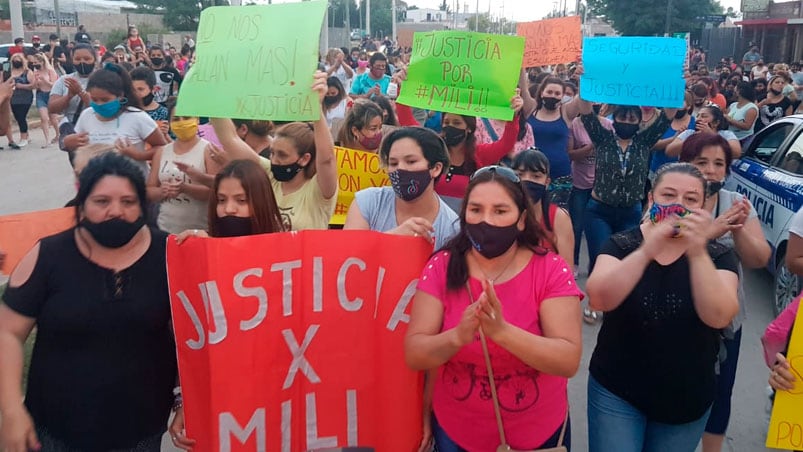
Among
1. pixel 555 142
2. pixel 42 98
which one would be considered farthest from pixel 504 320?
pixel 42 98

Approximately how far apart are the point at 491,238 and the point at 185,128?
112 inches

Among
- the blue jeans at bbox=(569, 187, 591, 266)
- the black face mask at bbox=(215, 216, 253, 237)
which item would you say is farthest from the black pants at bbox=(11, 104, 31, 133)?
the black face mask at bbox=(215, 216, 253, 237)

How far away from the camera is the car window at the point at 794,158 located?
21.5 feet

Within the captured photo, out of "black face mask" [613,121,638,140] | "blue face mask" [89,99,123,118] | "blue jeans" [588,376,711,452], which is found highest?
"blue face mask" [89,99,123,118]

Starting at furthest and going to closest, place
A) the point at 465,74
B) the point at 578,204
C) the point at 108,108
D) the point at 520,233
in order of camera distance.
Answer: the point at 578,204, the point at 108,108, the point at 465,74, the point at 520,233

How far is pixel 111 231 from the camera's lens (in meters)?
2.80

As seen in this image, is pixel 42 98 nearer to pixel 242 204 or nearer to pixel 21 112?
pixel 21 112

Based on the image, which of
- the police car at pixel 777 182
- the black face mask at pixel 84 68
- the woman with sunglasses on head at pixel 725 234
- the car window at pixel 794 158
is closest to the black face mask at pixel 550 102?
the police car at pixel 777 182

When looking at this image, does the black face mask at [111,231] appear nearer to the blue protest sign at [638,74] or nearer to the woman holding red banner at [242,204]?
the woman holding red banner at [242,204]

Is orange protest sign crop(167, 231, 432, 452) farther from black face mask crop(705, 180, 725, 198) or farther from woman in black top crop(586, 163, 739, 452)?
black face mask crop(705, 180, 725, 198)

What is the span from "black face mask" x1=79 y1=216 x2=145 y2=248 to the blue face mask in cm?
329

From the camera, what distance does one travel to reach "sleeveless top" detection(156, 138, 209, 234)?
4771mm

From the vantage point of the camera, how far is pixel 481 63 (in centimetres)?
528

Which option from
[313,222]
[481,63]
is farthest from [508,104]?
[313,222]
